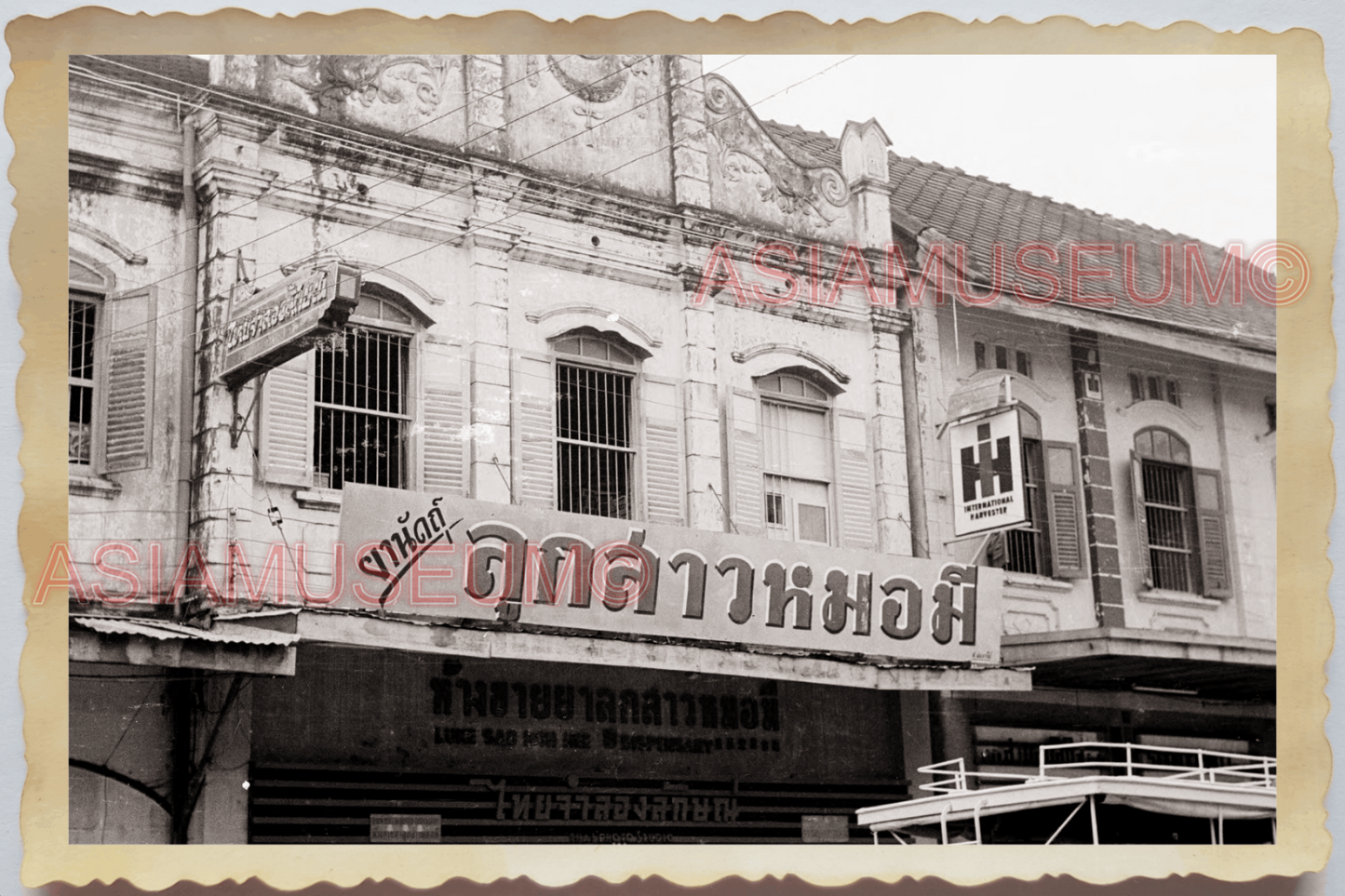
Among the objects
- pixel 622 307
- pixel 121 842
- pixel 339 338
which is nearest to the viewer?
pixel 121 842

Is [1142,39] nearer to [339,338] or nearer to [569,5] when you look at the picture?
[569,5]

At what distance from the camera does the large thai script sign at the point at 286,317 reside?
5.73 meters

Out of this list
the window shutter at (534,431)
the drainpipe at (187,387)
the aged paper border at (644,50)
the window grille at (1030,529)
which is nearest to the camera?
the aged paper border at (644,50)

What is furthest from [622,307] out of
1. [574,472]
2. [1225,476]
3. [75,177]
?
[1225,476]

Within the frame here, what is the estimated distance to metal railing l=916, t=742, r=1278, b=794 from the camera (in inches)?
236

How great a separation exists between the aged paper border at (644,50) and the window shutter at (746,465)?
1.29 metres

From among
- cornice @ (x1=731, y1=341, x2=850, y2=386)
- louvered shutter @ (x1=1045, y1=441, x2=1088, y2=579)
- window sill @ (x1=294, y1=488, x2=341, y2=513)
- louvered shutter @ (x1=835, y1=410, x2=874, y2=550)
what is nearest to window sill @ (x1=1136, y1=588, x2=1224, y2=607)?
louvered shutter @ (x1=1045, y1=441, x2=1088, y2=579)

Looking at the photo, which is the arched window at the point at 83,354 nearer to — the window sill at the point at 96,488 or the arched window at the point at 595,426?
the window sill at the point at 96,488

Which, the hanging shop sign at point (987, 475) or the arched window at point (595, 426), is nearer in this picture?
the arched window at point (595, 426)

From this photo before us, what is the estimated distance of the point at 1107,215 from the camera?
6.23m

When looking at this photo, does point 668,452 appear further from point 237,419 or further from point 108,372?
point 108,372

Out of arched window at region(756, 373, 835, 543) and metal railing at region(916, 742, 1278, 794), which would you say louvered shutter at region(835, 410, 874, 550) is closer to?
arched window at region(756, 373, 835, 543)

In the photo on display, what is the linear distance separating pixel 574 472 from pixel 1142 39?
2805 millimetres

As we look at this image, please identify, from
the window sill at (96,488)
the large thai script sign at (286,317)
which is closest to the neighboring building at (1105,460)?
the large thai script sign at (286,317)
